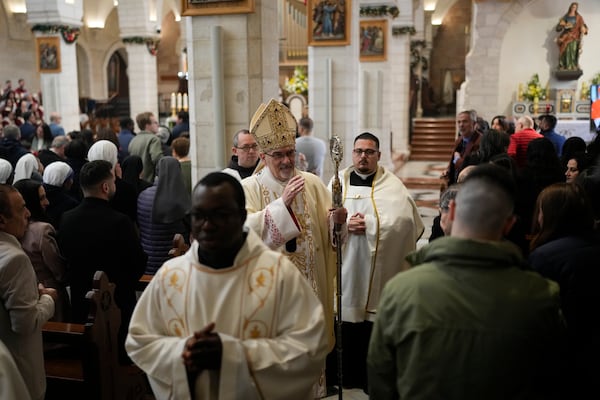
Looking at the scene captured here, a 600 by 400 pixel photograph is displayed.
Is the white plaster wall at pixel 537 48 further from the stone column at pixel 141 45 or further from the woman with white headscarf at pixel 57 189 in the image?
the woman with white headscarf at pixel 57 189

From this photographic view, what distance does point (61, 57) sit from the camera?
1268cm

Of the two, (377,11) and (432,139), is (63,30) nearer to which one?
(377,11)

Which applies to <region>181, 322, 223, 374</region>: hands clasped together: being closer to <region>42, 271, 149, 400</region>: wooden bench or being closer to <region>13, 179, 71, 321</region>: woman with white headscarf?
<region>42, 271, 149, 400</region>: wooden bench

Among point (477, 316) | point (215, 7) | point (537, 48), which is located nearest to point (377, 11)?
point (537, 48)

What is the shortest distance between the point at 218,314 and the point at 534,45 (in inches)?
614

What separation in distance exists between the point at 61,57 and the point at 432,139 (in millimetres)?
10363

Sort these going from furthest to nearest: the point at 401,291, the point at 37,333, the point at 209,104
Result: the point at 209,104, the point at 37,333, the point at 401,291

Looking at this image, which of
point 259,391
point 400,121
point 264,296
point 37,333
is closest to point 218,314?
point 264,296

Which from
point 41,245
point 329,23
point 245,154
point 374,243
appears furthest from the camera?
point 329,23

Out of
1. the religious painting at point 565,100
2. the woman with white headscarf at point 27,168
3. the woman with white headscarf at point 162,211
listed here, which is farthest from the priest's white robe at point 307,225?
the religious painting at point 565,100

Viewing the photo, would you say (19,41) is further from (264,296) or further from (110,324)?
(264,296)

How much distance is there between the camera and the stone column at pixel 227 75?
584 centimetres

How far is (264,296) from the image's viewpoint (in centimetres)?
202

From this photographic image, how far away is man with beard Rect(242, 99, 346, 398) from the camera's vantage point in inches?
137
